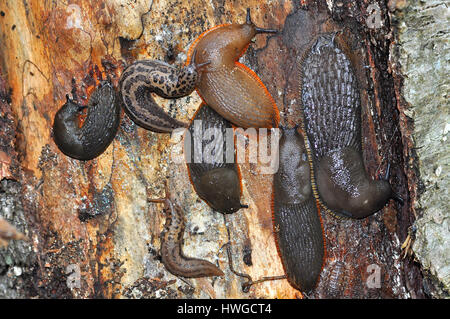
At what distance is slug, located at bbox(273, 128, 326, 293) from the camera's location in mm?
3445

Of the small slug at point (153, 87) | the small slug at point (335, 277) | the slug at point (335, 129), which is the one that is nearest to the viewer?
the small slug at point (153, 87)

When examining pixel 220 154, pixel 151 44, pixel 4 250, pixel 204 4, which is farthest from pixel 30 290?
pixel 204 4

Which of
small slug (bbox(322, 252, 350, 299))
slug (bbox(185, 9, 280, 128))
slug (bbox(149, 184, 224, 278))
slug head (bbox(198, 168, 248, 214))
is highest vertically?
slug (bbox(185, 9, 280, 128))

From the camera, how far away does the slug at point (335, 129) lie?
11.1 feet

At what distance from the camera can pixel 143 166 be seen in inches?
135

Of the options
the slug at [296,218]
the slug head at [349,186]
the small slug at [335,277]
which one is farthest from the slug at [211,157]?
the small slug at [335,277]

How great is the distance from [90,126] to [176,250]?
1.17 m

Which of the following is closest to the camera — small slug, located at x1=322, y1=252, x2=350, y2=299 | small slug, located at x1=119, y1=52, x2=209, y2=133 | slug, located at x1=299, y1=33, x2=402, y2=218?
small slug, located at x1=119, y1=52, x2=209, y2=133

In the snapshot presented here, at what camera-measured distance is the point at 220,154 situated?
3.39 m

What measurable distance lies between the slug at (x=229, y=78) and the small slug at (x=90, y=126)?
0.70m

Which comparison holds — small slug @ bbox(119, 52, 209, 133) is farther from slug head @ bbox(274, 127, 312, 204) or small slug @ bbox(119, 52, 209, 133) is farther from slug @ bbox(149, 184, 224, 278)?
slug head @ bbox(274, 127, 312, 204)

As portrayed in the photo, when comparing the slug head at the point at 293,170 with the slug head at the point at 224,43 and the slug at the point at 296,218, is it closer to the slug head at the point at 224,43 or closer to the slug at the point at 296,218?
the slug at the point at 296,218

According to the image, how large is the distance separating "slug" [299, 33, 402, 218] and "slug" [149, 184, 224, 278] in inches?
43.1

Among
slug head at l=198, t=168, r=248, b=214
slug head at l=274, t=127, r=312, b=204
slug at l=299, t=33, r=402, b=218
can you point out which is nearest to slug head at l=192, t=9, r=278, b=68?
slug at l=299, t=33, r=402, b=218
